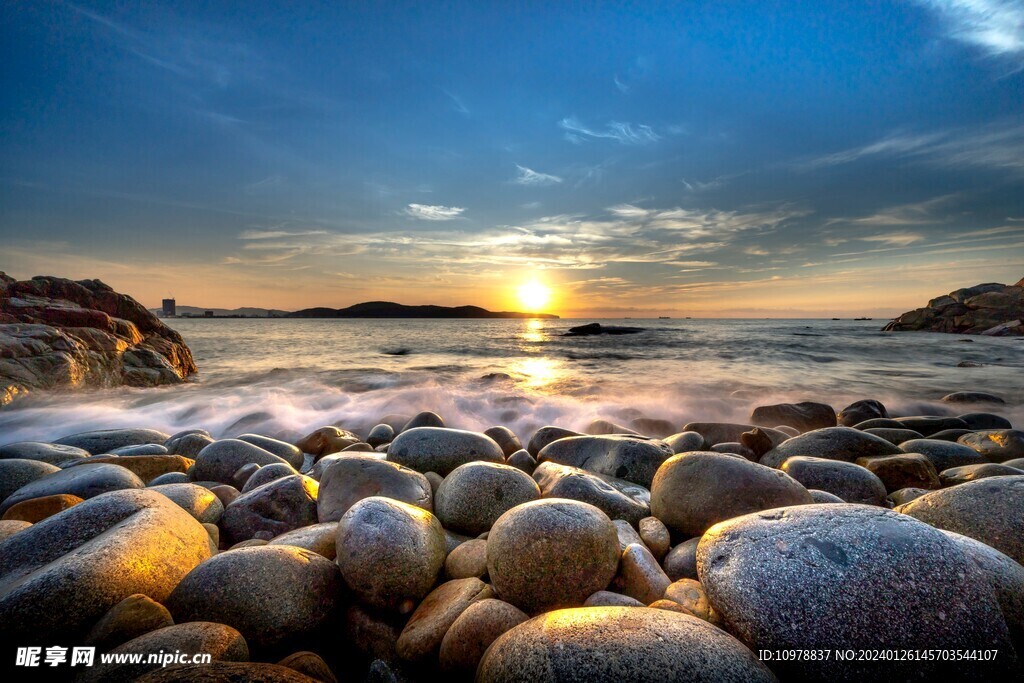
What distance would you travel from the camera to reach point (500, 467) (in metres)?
3.66

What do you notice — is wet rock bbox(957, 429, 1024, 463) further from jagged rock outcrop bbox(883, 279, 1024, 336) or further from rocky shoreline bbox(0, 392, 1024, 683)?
jagged rock outcrop bbox(883, 279, 1024, 336)

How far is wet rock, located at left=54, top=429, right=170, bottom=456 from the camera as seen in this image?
5996 mm

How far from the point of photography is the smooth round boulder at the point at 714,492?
3.02 m

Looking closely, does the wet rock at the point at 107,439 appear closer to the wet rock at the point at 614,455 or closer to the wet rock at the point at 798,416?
the wet rock at the point at 614,455

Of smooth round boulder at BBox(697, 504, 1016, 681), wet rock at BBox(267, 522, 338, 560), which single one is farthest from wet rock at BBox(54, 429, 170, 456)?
smooth round boulder at BBox(697, 504, 1016, 681)

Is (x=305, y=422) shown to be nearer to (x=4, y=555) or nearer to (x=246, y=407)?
(x=246, y=407)

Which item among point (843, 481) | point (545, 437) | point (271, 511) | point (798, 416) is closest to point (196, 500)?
point (271, 511)

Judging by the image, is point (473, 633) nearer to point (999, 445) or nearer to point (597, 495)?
point (597, 495)

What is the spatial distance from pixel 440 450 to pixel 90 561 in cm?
286

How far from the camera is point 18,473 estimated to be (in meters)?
4.06

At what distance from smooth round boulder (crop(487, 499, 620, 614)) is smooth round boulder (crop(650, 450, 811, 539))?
895 millimetres

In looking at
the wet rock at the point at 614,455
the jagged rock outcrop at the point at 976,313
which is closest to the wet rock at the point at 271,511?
the wet rock at the point at 614,455

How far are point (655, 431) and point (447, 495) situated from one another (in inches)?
262

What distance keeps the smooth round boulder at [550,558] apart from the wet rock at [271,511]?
1865 millimetres
